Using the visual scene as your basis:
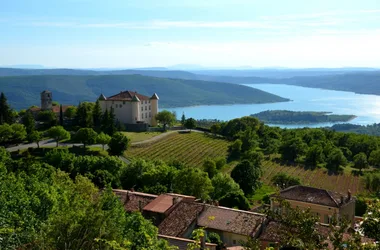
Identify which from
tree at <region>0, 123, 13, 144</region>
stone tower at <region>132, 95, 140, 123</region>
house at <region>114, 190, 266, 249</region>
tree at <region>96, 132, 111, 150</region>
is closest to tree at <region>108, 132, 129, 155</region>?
tree at <region>96, 132, 111, 150</region>

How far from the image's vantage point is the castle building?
58.7 meters

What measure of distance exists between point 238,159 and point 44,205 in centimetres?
3824

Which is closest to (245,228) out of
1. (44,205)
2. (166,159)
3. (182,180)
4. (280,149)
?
(44,205)

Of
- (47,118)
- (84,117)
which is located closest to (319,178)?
(84,117)

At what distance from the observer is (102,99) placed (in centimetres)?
6100

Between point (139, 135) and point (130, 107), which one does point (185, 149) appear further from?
point (130, 107)

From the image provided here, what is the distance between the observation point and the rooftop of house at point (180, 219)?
18562 millimetres

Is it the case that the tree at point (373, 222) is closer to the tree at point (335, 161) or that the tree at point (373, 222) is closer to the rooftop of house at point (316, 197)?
the rooftop of house at point (316, 197)

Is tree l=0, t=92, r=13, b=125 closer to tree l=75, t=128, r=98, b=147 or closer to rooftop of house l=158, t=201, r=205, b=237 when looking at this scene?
tree l=75, t=128, r=98, b=147

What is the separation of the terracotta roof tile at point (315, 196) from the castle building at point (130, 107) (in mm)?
35607

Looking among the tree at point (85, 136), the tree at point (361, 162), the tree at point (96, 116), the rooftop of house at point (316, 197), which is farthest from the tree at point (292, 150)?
the rooftop of house at point (316, 197)

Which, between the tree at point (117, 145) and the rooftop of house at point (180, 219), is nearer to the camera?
the rooftop of house at point (180, 219)

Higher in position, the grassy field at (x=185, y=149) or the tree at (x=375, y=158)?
the grassy field at (x=185, y=149)

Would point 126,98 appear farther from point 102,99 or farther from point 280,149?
point 280,149
